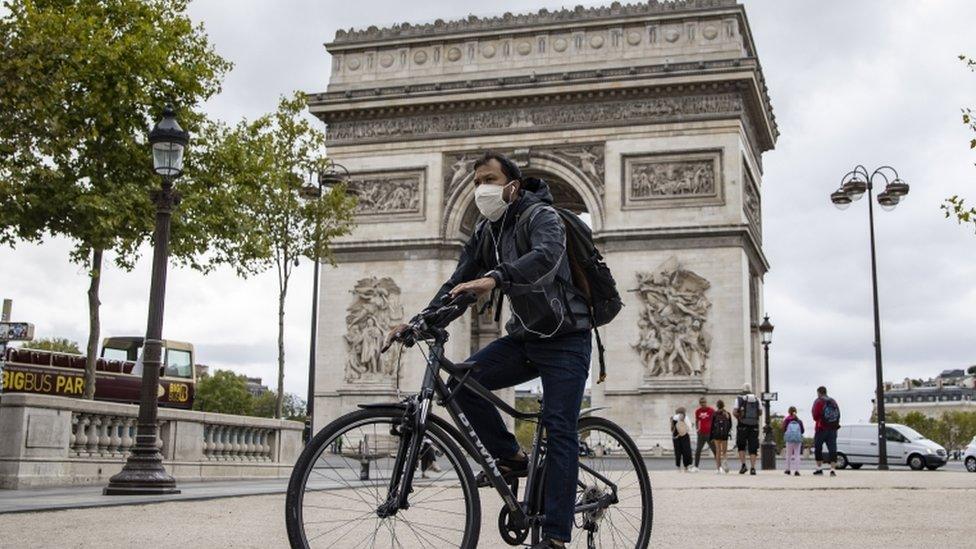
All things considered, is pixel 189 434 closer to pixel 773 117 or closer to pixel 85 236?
pixel 85 236

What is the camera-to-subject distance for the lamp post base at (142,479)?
11.3 metres

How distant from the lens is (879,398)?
2831cm

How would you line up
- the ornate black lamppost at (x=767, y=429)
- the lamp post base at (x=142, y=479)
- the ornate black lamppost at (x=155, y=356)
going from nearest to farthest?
the lamp post base at (x=142, y=479)
the ornate black lamppost at (x=155, y=356)
the ornate black lamppost at (x=767, y=429)

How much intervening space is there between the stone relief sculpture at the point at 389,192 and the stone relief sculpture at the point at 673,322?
7.62 metres

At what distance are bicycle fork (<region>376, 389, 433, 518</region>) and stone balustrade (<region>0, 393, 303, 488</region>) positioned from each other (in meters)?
9.06

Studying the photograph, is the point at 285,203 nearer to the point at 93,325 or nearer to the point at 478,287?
the point at 93,325

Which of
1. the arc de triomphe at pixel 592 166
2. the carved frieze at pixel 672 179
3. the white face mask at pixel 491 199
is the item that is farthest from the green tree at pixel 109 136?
the white face mask at pixel 491 199

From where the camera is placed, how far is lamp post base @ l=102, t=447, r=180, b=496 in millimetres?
11266

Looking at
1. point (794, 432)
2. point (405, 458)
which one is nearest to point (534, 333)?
point (405, 458)

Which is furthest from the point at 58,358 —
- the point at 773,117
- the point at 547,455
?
the point at 773,117

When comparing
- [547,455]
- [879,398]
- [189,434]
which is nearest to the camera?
[547,455]

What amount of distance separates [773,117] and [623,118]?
8.38 metres

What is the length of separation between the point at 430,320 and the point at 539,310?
1.71 feet

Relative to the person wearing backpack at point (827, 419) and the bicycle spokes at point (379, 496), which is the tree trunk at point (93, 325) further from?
the bicycle spokes at point (379, 496)
